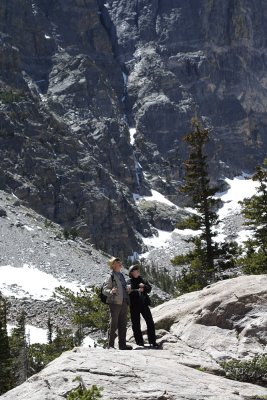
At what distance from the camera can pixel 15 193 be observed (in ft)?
470

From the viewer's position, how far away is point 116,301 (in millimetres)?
13523

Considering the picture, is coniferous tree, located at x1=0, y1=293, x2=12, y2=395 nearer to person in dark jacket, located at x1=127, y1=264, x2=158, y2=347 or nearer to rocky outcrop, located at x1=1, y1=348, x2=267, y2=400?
person in dark jacket, located at x1=127, y1=264, x2=158, y2=347

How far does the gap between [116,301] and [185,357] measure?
2129 millimetres

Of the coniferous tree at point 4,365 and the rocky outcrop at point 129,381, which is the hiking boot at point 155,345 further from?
the coniferous tree at point 4,365

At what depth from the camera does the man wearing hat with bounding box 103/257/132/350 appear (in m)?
13.5

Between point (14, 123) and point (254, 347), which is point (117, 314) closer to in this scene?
point (254, 347)

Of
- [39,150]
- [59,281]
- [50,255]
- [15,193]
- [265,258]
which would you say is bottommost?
[265,258]

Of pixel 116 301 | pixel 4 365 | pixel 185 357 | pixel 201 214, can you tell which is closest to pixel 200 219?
pixel 201 214

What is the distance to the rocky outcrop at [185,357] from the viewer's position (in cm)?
970

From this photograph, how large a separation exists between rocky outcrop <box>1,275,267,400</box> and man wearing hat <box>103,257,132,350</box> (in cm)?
67

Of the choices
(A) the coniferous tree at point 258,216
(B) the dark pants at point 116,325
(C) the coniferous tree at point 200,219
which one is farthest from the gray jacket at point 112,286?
(A) the coniferous tree at point 258,216

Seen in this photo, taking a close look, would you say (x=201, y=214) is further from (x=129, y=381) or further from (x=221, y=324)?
(x=129, y=381)

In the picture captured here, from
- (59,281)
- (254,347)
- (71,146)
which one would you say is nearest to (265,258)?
(254,347)

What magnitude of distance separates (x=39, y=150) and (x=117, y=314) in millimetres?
148685
